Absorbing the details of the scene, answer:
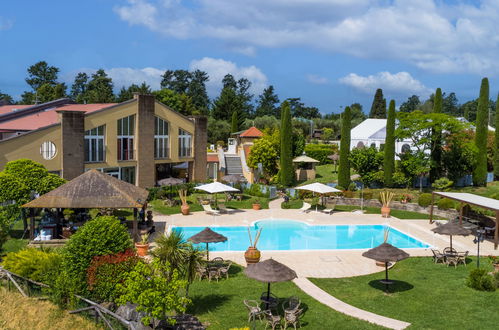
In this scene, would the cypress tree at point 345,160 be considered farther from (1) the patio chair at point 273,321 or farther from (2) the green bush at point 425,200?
(1) the patio chair at point 273,321

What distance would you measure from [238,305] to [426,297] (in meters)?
6.79

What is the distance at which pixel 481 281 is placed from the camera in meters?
16.9

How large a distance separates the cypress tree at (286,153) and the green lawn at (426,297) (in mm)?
22915

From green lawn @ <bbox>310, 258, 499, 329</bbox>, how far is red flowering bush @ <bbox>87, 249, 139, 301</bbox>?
7.63 m

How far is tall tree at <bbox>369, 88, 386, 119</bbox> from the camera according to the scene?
8288cm

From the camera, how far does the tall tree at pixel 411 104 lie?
144750 mm

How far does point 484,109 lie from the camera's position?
41.4m

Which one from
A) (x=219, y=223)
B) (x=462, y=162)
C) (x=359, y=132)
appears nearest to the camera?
(x=219, y=223)

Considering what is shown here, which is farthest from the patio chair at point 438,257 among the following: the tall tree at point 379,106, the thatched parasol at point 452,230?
the tall tree at point 379,106

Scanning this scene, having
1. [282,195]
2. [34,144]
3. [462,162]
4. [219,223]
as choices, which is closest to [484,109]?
[462,162]

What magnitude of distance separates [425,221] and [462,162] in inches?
505

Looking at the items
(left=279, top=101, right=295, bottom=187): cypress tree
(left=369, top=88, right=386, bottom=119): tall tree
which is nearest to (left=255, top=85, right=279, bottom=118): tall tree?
(left=369, top=88, right=386, bottom=119): tall tree

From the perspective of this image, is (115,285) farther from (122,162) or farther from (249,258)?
(122,162)

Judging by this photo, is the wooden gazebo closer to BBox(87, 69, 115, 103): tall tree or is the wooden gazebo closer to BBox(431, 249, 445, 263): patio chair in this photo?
BBox(431, 249, 445, 263): patio chair
